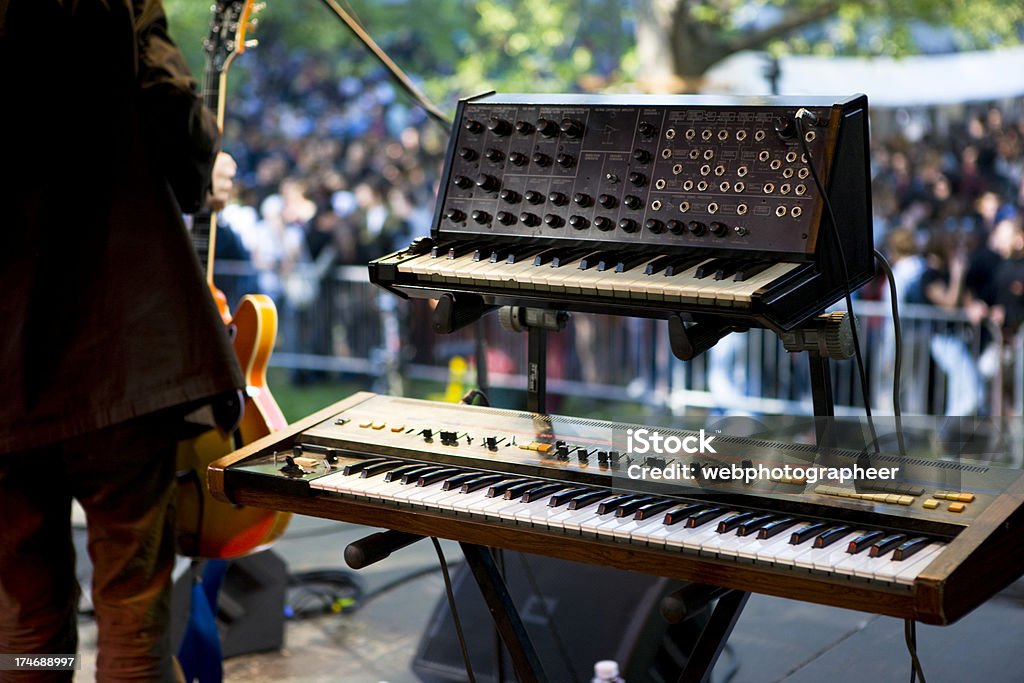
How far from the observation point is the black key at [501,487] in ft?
7.49

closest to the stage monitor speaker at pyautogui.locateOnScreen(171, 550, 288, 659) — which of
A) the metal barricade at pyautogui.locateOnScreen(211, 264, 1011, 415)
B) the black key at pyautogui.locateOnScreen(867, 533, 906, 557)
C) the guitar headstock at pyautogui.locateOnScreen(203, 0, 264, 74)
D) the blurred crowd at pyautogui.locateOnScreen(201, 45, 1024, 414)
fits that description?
the guitar headstock at pyautogui.locateOnScreen(203, 0, 264, 74)

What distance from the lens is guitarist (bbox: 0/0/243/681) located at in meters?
2.64

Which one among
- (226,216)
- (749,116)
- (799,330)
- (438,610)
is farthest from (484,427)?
(226,216)

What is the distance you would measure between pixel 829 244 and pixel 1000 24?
10.8 m

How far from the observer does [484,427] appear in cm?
259

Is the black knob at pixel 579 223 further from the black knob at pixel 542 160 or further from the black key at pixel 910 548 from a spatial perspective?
the black key at pixel 910 548

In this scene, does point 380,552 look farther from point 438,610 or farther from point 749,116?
point 438,610

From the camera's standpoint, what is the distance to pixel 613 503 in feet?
7.23

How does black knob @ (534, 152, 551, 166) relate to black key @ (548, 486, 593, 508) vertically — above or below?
above

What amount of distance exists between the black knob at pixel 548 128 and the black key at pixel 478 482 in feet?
2.49

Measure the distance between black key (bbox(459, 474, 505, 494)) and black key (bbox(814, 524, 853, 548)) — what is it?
65cm

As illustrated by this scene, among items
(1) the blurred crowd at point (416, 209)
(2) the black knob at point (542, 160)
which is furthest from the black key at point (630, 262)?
(1) the blurred crowd at point (416, 209)

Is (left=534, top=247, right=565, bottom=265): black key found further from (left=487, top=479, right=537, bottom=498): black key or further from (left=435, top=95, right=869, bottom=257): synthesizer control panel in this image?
(left=487, top=479, right=537, bottom=498): black key

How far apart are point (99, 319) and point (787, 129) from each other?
5.17 ft
